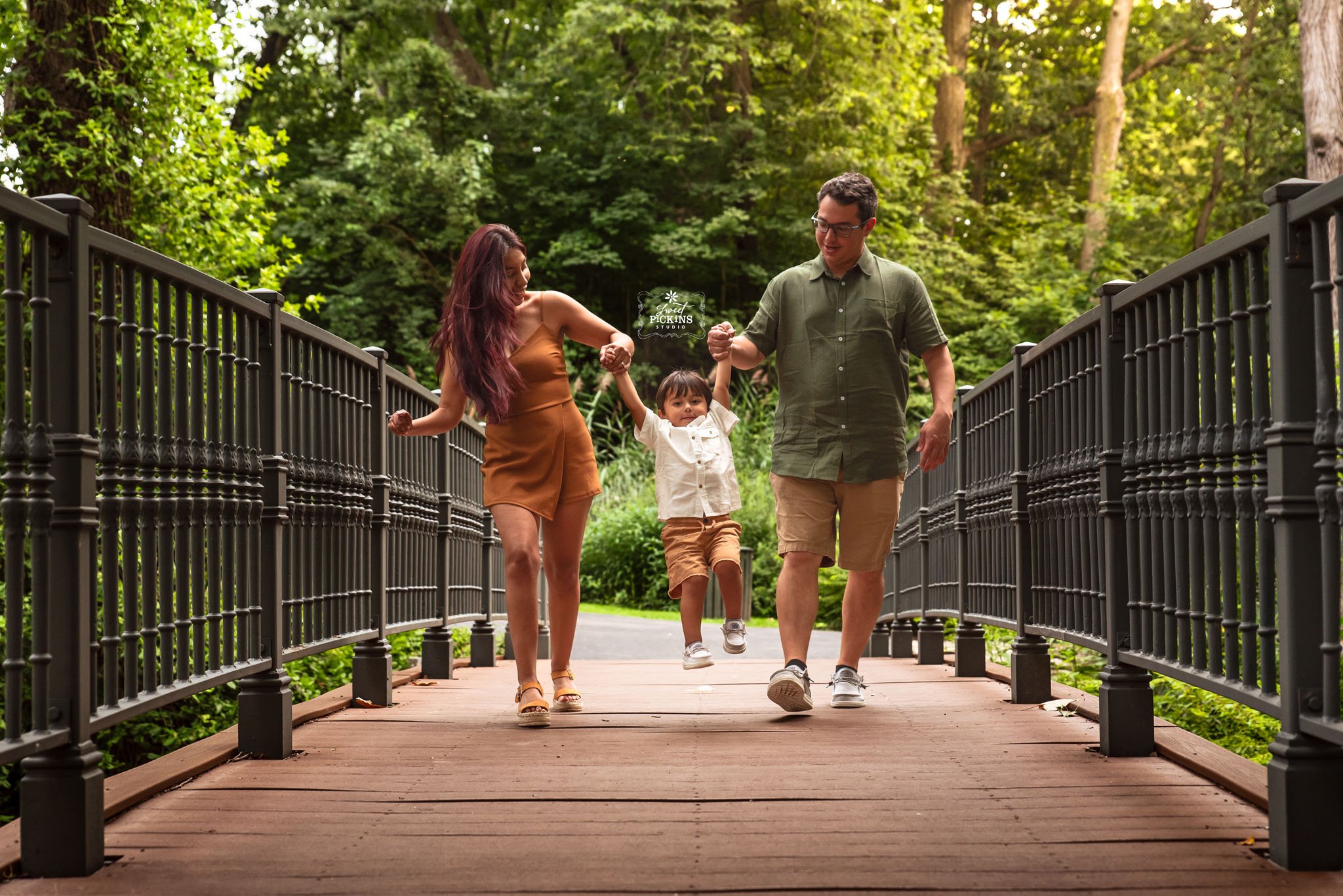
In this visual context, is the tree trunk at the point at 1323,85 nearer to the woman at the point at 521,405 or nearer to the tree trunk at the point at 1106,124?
the tree trunk at the point at 1106,124

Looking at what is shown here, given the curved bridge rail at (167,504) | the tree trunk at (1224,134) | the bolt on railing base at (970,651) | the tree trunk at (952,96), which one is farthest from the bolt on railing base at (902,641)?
the tree trunk at (952,96)

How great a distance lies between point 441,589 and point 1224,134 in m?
21.1

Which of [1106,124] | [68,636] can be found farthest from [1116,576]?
[1106,124]

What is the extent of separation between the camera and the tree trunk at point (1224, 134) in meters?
23.7

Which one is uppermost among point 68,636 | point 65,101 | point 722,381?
point 65,101

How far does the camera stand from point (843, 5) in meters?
24.3

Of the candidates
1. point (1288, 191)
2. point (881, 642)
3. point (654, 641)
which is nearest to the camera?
point (1288, 191)

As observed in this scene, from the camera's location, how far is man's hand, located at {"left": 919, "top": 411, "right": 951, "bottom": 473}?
521cm

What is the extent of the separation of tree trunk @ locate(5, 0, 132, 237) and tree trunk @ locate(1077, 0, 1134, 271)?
18539 mm

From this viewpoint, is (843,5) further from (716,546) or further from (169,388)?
(169,388)

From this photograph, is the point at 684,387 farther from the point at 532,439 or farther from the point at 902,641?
the point at 902,641

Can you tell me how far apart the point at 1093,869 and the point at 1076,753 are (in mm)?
1544

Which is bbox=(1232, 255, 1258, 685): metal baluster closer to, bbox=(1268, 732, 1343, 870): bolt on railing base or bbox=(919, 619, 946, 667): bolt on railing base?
bbox=(1268, 732, 1343, 870): bolt on railing base

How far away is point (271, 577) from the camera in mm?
4465
